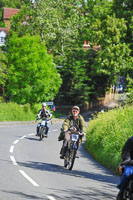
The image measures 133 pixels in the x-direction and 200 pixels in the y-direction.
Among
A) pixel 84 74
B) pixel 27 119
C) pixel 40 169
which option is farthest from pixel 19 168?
pixel 84 74

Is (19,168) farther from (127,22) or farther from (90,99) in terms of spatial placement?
(90,99)

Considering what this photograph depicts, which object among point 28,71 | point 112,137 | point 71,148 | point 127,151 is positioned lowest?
point 28,71

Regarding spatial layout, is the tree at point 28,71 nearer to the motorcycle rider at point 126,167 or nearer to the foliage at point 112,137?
the foliage at point 112,137

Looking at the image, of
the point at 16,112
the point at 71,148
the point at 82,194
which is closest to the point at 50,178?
the point at 82,194

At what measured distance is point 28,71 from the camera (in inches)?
1834

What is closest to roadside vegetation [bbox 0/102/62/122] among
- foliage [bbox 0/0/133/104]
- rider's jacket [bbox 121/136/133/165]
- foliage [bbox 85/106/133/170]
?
foliage [bbox 0/0/133/104]

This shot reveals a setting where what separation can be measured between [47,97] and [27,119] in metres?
5.09

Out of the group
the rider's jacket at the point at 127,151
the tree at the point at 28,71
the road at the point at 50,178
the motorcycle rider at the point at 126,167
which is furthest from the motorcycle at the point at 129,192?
the tree at the point at 28,71

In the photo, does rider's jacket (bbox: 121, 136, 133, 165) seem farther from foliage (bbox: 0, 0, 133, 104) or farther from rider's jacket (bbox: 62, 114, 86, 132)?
foliage (bbox: 0, 0, 133, 104)

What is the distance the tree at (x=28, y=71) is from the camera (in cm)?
4619

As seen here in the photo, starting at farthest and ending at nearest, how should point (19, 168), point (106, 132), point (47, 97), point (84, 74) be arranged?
1. point (84, 74)
2. point (47, 97)
3. point (106, 132)
4. point (19, 168)

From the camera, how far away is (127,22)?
49.6m

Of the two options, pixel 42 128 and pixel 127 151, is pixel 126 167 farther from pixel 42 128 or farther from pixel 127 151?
pixel 42 128

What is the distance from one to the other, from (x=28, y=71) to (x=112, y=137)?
30.1 m
